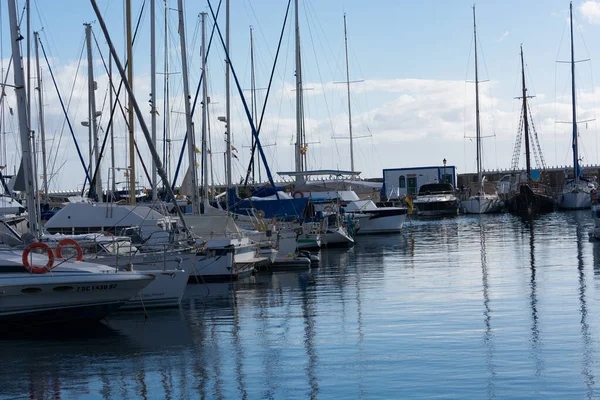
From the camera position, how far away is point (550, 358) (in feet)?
50.2

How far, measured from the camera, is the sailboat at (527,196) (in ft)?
263

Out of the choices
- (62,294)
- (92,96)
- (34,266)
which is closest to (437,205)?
(92,96)

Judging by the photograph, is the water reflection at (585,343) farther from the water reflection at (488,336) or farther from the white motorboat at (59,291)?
the white motorboat at (59,291)

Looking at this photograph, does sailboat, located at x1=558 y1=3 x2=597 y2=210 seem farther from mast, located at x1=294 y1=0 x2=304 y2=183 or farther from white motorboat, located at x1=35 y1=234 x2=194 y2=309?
white motorboat, located at x1=35 y1=234 x2=194 y2=309

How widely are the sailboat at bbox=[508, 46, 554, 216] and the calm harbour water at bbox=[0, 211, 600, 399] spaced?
170 ft

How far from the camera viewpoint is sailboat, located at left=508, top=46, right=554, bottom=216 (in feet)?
263

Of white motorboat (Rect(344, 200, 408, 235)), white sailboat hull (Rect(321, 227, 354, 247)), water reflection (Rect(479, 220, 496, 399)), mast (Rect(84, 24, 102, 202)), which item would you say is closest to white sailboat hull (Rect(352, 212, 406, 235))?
white motorboat (Rect(344, 200, 408, 235))

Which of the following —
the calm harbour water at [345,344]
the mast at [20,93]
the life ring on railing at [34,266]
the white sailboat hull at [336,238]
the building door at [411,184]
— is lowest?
the calm harbour water at [345,344]

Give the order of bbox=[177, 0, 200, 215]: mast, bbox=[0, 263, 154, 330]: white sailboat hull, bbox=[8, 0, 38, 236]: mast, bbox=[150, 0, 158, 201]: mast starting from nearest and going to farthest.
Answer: bbox=[0, 263, 154, 330]: white sailboat hull
bbox=[8, 0, 38, 236]: mast
bbox=[177, 0, 200, 215]: mast
bbox=[150, 0, 158, 201]: mast

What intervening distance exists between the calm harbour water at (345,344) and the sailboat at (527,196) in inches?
2041

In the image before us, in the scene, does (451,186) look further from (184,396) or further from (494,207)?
(184,396)

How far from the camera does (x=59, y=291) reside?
1931 cm

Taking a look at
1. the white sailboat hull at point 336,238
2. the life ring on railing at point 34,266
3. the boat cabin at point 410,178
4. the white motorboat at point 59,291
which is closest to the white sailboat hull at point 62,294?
the white motorboat at point 59,291

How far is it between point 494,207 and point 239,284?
59.9 metres
